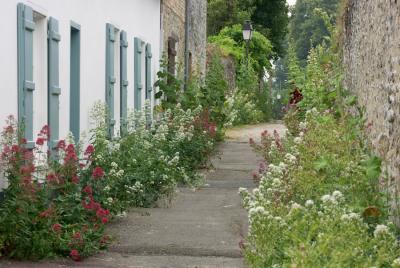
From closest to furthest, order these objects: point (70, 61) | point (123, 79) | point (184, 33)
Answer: point (70, 61) < point (123, 79) < point (184, 33)

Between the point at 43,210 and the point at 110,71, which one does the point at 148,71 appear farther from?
the point at 43,210

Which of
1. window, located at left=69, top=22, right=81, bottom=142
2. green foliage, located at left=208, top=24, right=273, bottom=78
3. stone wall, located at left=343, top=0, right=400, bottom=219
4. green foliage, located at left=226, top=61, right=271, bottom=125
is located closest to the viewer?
stone wall, located at left=343, top=0, right=400, bottom=219

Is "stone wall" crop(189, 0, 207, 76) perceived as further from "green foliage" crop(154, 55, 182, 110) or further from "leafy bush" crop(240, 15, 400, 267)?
"leafy bush" crop(240, 15, 400, 267)

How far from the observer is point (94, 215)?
732cm

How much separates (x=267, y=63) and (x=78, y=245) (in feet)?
89.9

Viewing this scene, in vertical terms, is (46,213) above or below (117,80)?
below

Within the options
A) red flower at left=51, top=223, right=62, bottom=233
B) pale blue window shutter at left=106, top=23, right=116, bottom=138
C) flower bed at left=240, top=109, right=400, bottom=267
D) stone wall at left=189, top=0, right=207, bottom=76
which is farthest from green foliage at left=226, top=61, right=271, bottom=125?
red flower at left=51, top=223, right=62, bottom=233

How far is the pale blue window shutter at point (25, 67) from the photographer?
7383 millimetres

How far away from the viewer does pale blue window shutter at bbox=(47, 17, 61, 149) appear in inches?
331

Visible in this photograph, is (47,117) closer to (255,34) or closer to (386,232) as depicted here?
(386,232)

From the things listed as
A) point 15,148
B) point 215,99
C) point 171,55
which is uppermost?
point 171,55

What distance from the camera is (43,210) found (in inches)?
263

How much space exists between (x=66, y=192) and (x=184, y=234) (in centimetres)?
108

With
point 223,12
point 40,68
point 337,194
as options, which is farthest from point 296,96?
point 223,12
